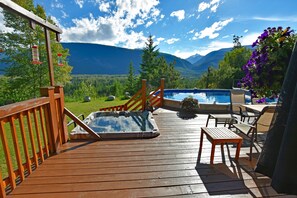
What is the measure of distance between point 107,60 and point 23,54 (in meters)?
118

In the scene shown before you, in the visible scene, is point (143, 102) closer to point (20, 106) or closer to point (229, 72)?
point (20, 106)

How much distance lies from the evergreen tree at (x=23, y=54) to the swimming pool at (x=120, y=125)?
6200mm

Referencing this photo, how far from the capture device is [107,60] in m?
122

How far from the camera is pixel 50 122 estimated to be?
2.84 meters

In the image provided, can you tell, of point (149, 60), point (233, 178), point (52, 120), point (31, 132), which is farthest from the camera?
point (149, 60)

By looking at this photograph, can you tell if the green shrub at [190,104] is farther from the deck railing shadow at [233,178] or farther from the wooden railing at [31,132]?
the wooden railing at [31,132]

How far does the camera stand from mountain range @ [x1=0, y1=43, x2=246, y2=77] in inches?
4136

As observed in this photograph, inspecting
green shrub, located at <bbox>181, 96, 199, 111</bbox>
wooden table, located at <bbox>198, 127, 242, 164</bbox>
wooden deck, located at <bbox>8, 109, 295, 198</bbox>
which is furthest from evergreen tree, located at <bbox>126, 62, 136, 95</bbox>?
wooden table, located at <bbox>198, 127, 242, 164</bbox>

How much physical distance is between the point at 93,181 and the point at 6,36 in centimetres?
1063

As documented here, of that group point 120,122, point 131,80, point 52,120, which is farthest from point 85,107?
point 131,80

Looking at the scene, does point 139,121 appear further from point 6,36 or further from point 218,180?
point 6,36

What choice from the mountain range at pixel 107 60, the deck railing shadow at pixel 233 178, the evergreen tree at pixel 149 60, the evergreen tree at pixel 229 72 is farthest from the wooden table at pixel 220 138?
the mountain range at pixel 107 60

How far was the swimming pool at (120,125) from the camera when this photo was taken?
12.0 feet

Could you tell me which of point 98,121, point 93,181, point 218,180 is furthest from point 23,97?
point 218,180
